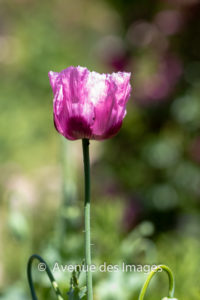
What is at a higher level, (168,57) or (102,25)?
(102,25)

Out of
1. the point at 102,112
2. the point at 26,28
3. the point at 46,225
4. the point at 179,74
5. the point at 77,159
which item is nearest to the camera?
the point at 102,112

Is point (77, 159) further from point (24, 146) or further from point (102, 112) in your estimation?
point (102, 112)

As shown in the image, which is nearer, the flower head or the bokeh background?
the flower head

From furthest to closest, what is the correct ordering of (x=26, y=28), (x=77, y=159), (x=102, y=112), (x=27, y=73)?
1. (x=26, y=28)
2. (x=27, y=73)
3. (x=77, y=159)
4. (x=102, y=112)

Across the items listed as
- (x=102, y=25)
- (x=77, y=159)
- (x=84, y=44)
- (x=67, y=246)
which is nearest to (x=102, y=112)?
(x=67, y=246)

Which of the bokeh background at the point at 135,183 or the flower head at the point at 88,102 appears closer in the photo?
the flower head at the point at 88,102
